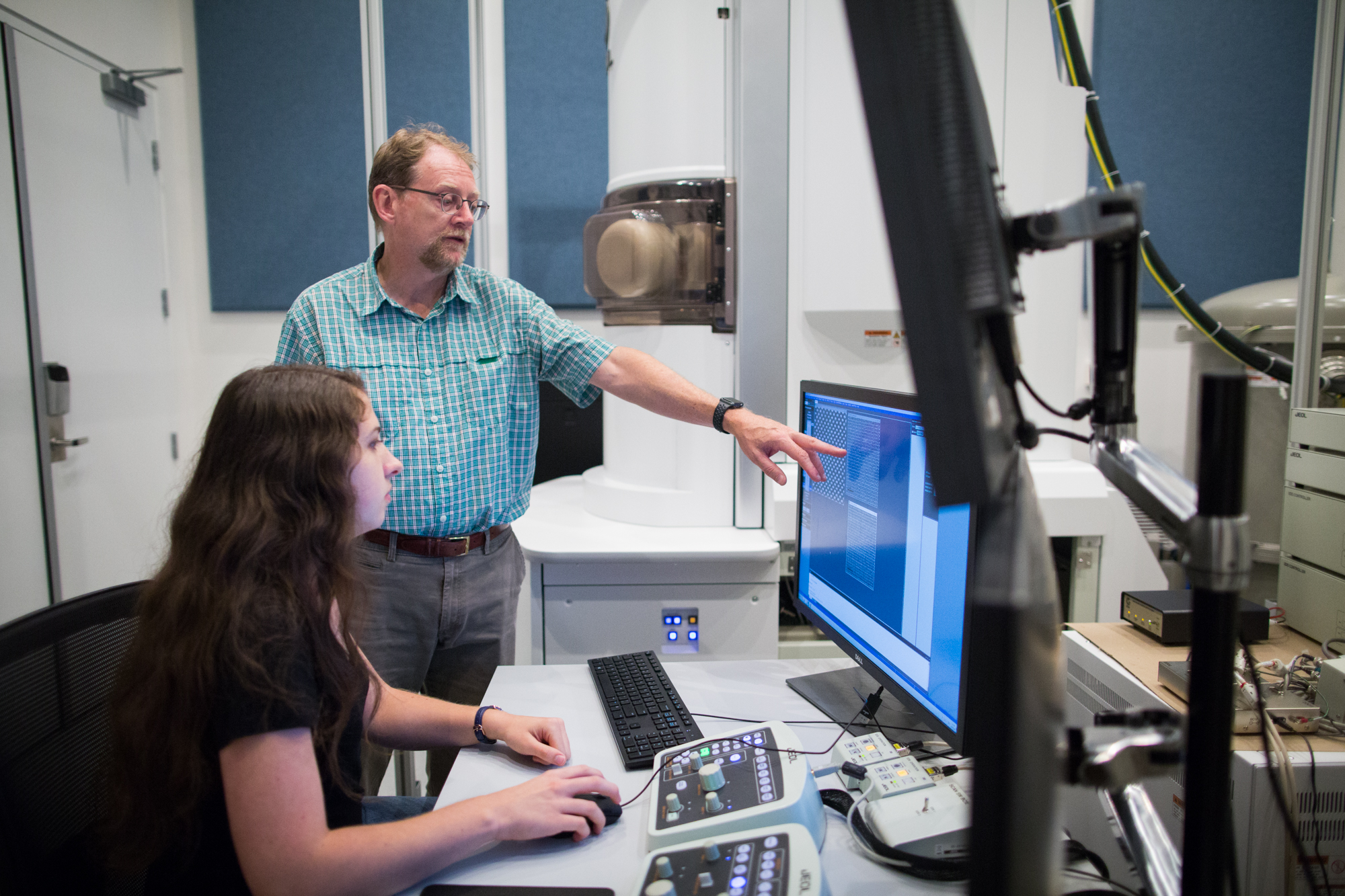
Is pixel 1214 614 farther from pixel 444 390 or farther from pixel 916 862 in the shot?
pixel 444 390

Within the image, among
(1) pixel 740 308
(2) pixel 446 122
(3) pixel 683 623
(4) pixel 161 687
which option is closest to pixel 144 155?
(2) pixel 446 122

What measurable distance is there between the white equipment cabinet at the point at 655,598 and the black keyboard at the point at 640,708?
36cm

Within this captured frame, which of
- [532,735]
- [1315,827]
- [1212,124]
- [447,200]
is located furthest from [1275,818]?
[1212,124]

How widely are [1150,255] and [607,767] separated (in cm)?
170

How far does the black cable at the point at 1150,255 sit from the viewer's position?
162 cm

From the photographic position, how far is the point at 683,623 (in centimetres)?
160

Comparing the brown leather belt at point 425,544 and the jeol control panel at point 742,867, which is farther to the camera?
the brown leather belt at point 425,544

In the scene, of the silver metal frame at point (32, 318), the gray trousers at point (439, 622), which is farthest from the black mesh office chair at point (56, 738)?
the silver metal frame at point (32, 318)

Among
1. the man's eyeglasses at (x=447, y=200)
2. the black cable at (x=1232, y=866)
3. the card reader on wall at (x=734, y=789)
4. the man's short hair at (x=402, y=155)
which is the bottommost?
the card reader on wall at (x=734, y=789)

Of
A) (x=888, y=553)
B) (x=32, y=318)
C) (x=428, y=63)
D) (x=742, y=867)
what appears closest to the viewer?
(x=742, y=867)

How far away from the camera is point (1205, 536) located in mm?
420

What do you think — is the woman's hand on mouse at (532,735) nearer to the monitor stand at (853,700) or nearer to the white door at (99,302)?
the monitor stand at (853,700)

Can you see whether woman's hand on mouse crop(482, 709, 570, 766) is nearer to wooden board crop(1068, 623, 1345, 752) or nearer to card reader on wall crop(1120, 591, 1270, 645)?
wooden board crop(1068, 623, 1345, 752)

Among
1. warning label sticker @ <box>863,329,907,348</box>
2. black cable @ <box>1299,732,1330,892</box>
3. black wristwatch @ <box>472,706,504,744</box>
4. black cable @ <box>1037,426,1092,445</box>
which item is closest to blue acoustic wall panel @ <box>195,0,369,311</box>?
warning label sticker @ <box>863,329,907,348</box>
